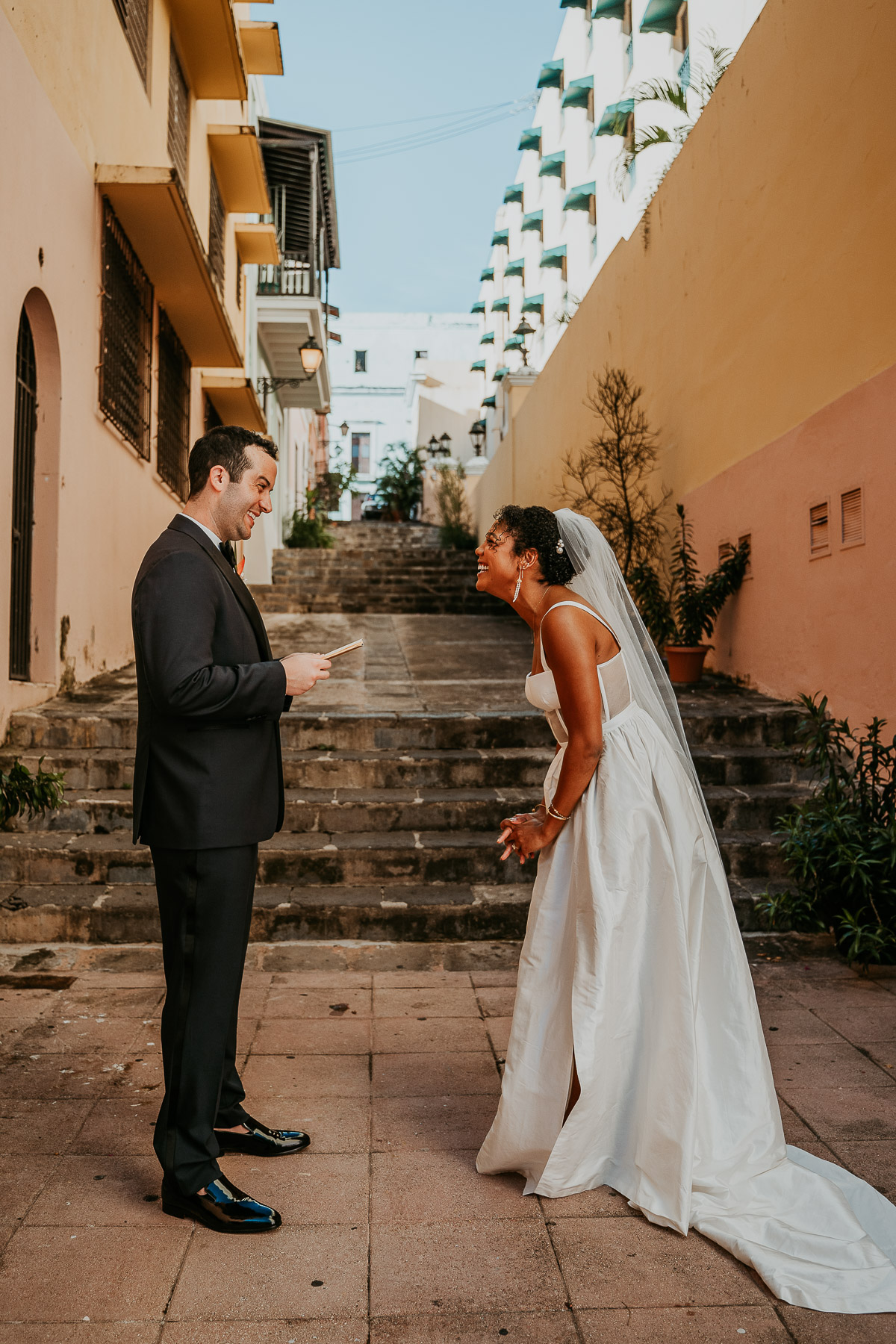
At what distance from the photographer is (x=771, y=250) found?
22.8ft

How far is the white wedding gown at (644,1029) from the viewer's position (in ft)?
8.27

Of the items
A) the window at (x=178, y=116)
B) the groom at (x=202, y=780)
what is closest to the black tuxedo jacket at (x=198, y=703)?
the groom at (x=202, y=780)

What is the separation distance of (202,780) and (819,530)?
488cm

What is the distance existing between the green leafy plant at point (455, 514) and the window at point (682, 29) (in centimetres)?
833

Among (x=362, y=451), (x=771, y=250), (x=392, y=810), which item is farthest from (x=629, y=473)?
(x=362, y=451)

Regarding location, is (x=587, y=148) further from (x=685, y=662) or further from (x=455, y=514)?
(x=685, y=662)

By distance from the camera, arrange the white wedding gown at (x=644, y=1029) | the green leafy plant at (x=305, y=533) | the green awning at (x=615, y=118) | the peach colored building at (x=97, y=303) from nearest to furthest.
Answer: the white wedding gown at (x=644, y=1029)
the peach colored building at (x=97, y=303)
the green awning at (x=615, y=118)
the green leafy plant at (x=305, y=533)

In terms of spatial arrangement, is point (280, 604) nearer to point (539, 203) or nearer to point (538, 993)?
point (538, 993)

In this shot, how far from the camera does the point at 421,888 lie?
508cm

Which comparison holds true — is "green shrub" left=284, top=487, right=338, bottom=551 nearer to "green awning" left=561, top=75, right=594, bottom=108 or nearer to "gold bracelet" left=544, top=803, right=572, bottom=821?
"green awning" left=561, top=75, right=594, bottom=108

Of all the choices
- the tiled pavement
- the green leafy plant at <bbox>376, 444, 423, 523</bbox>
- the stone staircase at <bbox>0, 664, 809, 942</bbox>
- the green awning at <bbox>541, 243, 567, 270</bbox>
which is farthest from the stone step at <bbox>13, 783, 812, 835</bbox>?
the green leafy plant at <bbox>376, 444, 423, 523</bbox>

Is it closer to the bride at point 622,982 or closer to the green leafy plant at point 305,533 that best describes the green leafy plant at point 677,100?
the bride at point 622,982

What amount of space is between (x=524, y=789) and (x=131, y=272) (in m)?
5.52

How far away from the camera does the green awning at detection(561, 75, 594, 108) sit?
56.3 feet
